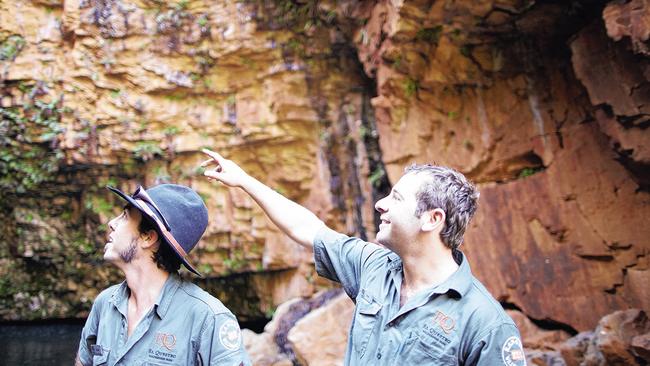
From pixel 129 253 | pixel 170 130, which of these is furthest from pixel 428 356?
pixel 170 130

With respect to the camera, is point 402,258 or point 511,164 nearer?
point 402,258

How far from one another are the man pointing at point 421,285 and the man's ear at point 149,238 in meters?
0.32

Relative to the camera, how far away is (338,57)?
27.1ft

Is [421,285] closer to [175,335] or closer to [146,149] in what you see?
[175,335]

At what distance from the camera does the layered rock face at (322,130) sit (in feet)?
17.8

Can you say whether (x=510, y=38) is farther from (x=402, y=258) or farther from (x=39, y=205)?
(x=39, y=205)

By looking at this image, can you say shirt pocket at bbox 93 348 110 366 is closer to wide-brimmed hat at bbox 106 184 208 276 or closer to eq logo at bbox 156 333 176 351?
eq logo at bbox 156 333 176 351

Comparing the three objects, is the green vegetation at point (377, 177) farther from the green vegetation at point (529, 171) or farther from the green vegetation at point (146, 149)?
the green vegetation at point (146, 149)

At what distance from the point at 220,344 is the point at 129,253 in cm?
49

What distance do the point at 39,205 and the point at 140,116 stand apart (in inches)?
107

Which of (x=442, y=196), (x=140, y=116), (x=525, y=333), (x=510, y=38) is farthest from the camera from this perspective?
(x=140, y=116)

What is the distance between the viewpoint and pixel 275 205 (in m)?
2.17

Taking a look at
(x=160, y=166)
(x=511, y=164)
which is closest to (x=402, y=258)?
(x=511, y=164)

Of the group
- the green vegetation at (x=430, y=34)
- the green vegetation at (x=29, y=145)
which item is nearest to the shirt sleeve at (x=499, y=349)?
the green vegetation at (x=430, y=34)
